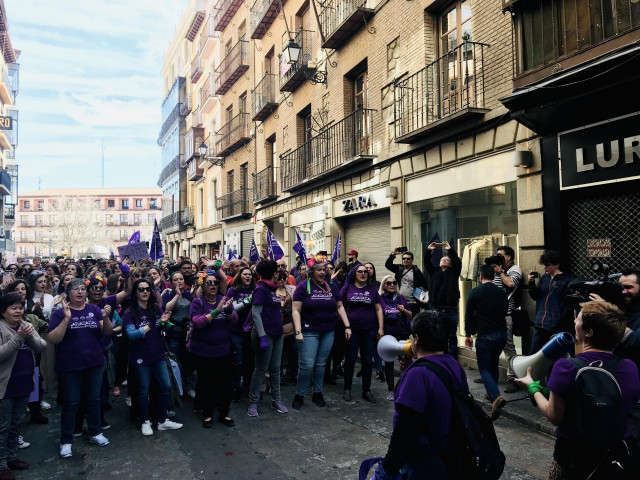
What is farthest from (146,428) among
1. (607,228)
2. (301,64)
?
(301,64)

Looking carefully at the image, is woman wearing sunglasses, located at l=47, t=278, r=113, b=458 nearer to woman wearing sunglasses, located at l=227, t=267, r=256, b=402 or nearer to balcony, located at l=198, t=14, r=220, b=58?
woman wearing sunglasses, located at l=227, t=267, r=256, b=402

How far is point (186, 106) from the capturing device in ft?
116

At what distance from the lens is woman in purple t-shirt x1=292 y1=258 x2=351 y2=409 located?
21.8 ft

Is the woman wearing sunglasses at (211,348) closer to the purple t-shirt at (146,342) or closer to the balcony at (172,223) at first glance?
the purple t-shirt at (146,342)

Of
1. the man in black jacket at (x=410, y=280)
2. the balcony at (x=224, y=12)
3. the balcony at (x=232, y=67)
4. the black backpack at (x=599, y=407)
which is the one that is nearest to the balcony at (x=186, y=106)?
the balcony at (x=224, y=12)

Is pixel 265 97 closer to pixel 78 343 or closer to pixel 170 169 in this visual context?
pixel 78 343

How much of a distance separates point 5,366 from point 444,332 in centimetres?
381

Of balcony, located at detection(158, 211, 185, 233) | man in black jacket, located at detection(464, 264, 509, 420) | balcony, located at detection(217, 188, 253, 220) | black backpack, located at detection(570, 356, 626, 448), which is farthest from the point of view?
balcony, located at detection(158, 211, 185, 233)

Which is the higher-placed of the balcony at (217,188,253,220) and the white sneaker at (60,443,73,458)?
the balcony at (217,188,253,220)

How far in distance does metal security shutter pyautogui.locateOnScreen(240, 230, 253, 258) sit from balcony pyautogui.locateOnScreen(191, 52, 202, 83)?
486 inches

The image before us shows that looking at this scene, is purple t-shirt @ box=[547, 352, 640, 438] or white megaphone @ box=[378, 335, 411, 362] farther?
white megaphone @ box=[378, 335, 411, 362]

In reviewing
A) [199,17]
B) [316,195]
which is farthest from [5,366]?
[199,17]

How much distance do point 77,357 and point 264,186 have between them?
15.4 metres

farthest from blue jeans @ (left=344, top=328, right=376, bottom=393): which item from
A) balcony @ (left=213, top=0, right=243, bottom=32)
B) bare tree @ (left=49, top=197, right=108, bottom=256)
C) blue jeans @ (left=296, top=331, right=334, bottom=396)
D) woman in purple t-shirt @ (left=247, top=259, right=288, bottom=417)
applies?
bare tree @ (left=49, top=197, right=108, bottom=256)
